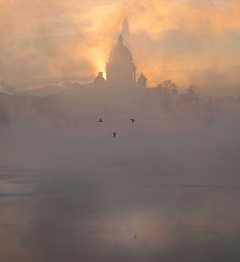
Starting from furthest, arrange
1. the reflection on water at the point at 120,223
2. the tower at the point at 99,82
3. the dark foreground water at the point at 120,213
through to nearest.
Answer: the tower at the point at 99,82
the dark foreground water at the point at 120,213
the reflection on water at the point at 120,223

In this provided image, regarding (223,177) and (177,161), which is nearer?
(223,177)

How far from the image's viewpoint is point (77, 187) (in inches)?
1704

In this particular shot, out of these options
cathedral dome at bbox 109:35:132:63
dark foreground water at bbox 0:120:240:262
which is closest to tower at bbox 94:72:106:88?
cathedral dome at bbox 109:35:132:63

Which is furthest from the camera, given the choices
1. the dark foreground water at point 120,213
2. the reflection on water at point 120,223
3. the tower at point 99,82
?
the tower at point 99,82

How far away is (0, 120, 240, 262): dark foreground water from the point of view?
24.3m

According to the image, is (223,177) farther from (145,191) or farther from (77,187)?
(77,187)

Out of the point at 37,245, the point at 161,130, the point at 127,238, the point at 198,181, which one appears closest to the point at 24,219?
the point at 37,245

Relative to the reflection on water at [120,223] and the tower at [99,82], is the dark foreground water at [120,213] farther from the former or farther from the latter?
the tower at [99,82]

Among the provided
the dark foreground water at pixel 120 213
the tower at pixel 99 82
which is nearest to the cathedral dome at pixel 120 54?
the tower at pixel 99 82

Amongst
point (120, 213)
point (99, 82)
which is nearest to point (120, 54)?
point (99, 82)

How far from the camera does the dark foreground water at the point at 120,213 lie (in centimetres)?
2433

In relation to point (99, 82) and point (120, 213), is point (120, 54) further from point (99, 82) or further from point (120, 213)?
point (120, 213)

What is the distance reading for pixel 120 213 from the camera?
31.6 metres

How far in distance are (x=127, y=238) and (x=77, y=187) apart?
1812 cm
